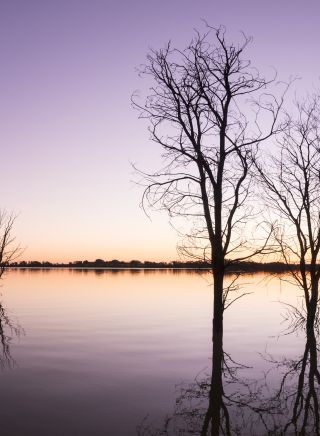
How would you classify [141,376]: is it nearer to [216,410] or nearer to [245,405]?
[216,410]

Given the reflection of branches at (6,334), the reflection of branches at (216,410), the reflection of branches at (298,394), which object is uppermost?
the reflection of branches at (298,394)

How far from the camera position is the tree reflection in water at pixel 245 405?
9.37 meters

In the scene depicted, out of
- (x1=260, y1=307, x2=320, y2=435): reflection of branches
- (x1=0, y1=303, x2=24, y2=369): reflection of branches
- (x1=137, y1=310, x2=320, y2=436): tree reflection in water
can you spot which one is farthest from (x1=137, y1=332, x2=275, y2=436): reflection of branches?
(x1=0, y1=303, x2=24, y2=369): reflection of branches

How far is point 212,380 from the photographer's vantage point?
45.8ft

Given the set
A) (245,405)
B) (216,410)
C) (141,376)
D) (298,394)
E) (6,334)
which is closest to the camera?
(216,410)

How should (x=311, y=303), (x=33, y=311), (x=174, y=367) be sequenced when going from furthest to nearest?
(x=33, y=311) → (x=311, y=303) → (x=174, y=367)

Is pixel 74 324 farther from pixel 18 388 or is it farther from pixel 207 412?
pixel 207 412

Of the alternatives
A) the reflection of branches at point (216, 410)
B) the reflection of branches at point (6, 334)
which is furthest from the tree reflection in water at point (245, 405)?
the reflection of branches at point (6, 334)

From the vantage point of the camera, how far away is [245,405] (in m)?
11.1

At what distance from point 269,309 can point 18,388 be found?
30.0 meters

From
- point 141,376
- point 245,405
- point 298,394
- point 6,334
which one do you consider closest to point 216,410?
point 245,405

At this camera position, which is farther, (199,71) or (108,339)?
(108,339)

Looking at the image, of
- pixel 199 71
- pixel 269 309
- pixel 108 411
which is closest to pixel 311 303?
pixel 199 71

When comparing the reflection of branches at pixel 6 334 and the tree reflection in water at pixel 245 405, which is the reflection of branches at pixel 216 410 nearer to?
the tree reflection in water at pixel 245 405
